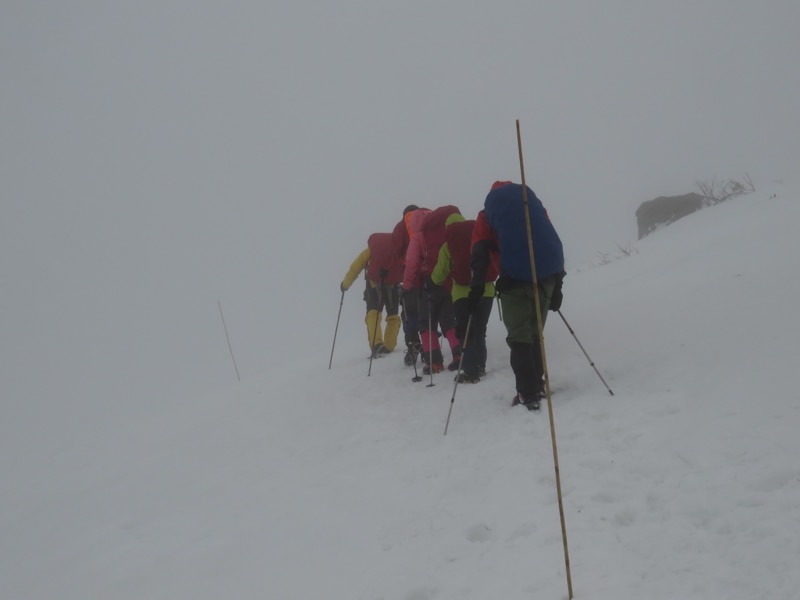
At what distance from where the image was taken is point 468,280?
718 cm

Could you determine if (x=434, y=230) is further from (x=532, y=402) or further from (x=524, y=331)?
(x=532, y=402)

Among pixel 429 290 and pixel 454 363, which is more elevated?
pixel 429 290

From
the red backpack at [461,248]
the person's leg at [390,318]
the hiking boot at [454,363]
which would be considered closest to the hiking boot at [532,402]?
the red backpack at [461,248]

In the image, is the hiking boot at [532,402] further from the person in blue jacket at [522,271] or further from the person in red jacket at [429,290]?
the person in red jacket at [429,290]

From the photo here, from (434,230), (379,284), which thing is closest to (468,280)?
(434,230)

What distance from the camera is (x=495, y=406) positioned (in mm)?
6043

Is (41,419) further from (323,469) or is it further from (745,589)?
(745,589)

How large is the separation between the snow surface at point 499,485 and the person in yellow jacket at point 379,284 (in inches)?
81.4

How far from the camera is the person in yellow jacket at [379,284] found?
960 cm

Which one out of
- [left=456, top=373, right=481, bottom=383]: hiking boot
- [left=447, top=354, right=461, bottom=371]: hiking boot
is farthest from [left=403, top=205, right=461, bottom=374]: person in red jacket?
[left=456, top=373, right=481, bottom=383]: hiking boot

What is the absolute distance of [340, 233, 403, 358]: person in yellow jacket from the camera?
960 cm

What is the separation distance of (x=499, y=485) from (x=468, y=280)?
343cm

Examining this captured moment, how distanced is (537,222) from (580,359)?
6.64 ft

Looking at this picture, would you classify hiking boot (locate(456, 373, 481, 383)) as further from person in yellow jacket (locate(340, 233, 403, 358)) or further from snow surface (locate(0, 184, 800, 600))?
person in yellow jacket (locate(340, 233, 403, 358))
